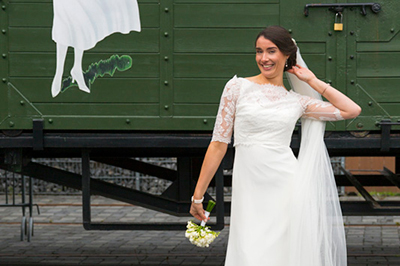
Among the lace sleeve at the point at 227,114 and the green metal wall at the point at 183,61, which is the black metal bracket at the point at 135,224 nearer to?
the green metal wall at the point at 183,61

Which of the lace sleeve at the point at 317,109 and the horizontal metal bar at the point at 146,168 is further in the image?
the horizontal metal bar at the point at 146,168

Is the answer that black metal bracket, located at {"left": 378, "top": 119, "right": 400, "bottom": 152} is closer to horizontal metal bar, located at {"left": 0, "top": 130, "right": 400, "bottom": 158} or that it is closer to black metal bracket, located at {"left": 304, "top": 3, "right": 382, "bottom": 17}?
horizontal metal bar, located at {"left": 0, "top": 130, "right": 400, "bottom": 158}

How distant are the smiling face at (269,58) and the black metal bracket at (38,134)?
7.49 feet

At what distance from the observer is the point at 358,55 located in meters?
5.41

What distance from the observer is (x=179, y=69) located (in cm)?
546

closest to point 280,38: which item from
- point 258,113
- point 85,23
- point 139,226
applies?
point 258,113

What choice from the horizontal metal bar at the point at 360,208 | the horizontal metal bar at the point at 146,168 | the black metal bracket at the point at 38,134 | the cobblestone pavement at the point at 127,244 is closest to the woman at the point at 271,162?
the horizontal metal bar at the point at 360,208

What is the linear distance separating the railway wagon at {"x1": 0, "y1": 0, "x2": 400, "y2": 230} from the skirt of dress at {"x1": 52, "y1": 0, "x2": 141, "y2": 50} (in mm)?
52

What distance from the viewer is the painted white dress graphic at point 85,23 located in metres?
5.39

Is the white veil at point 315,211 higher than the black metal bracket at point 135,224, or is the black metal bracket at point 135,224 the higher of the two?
the white veil at point 315,211

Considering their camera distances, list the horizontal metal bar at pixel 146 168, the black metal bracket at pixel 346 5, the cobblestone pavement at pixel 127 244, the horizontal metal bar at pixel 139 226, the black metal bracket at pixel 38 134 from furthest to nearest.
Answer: the cobblestone pavement at pixel 127 244 → the horizontal metal bar at pixel 146 168 → the horizontal metal bar at pixel 139 226 → the black metal bracket at pixel 38 134 → the black metal bracket at pixel 346 5

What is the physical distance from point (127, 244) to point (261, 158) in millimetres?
4218

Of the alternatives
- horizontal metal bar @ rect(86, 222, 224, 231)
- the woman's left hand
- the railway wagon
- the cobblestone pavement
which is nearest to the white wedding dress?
the woman's left hand

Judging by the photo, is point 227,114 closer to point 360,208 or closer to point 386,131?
point 386,131
